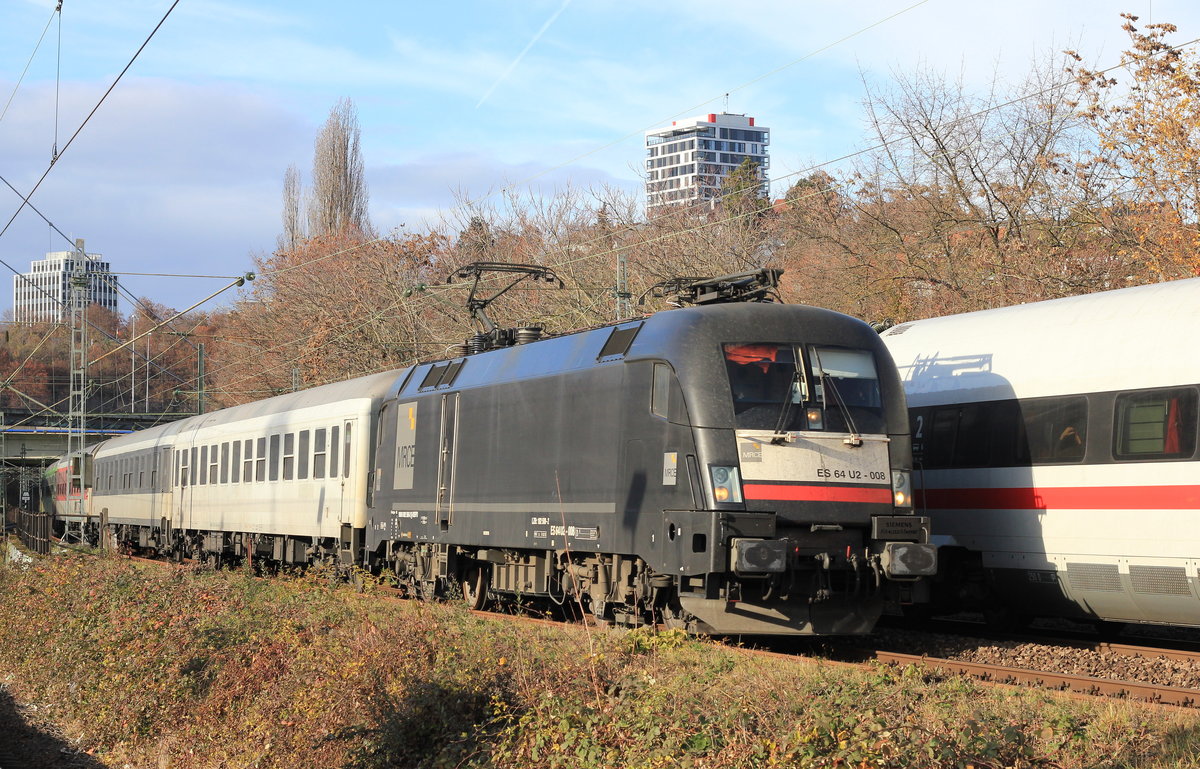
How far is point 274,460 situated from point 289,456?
93 centimetres

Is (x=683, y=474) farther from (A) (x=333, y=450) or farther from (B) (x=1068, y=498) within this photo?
(A) (x=333, y=450)

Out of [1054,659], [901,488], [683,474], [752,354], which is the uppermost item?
[752,354]

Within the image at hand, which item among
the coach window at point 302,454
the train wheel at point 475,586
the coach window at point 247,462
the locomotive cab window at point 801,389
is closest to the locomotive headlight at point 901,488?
the locomotive cab window at point 801,389

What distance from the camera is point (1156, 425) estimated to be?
12305 millimetres

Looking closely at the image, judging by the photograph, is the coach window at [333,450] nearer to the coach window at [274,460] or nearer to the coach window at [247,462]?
the coach window at [274,460]

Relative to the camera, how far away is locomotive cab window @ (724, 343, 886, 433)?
11.8 meters

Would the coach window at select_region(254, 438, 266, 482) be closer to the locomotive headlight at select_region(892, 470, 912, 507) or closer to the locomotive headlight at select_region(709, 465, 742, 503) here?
the locomotive headlight at select_region(709, 465, 742, 503)

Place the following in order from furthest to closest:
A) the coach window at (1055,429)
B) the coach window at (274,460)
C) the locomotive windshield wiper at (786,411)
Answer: the coach window at (274,460), the coach window at (1055,429), the locomotive windshield wiper at (786,411)

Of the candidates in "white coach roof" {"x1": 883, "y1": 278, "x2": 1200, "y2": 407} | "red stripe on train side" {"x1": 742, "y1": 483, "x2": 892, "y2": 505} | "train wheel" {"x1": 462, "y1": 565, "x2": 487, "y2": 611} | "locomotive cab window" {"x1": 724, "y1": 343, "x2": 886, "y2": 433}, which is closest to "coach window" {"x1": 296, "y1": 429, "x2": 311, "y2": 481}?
"train wheel" {"x1": 462, "y1": 565, "x2": 487, "y2": 611}

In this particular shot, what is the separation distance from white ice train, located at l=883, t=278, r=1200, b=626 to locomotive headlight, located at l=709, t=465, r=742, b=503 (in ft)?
11.3

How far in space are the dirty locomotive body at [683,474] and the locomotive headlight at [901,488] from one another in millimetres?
20

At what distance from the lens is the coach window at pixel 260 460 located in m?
24.7

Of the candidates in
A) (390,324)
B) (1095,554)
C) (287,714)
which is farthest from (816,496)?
(390,324)

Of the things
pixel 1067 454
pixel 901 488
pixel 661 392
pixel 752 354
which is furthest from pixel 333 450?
pixel 1067 454
